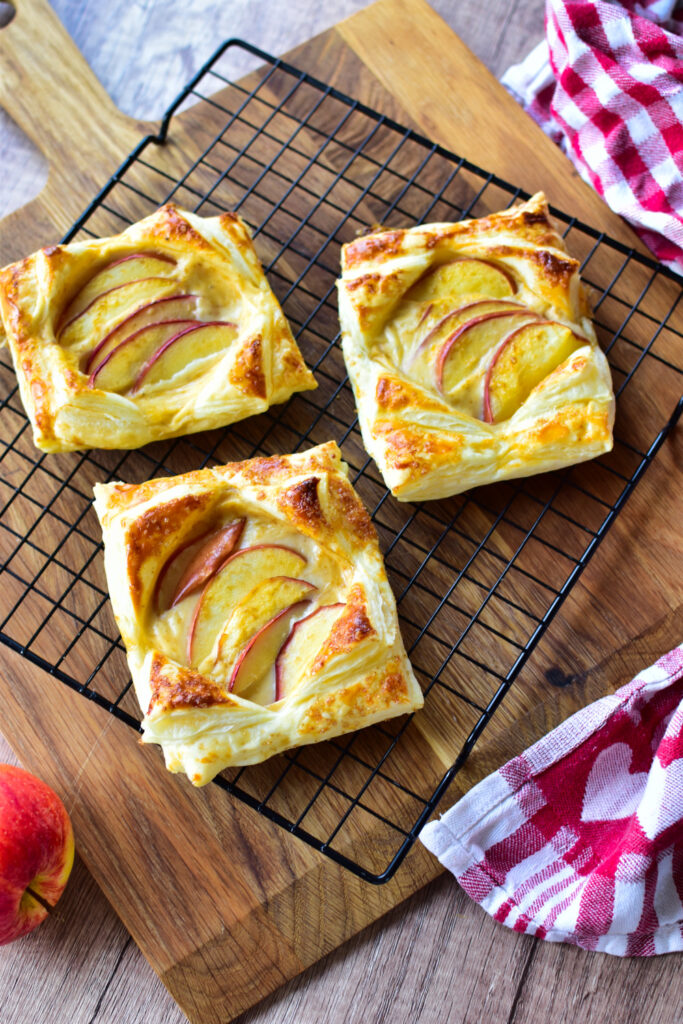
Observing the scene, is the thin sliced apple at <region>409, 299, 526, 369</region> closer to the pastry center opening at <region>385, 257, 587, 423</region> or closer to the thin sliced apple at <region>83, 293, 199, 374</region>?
the pastry center opening at <region>385, 257, 587, 423</region>

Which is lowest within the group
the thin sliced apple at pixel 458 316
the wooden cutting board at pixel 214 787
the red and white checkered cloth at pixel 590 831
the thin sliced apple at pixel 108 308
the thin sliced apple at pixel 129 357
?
the red and white checkered cloth at pixel 590 831

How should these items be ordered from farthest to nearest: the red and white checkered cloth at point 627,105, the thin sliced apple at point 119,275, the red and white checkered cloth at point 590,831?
the red and white checkered cloth at point 627,105
the thin sliced apple at point 119,275
the red and white checkered cloth at point 590,831

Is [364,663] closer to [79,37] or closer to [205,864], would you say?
[205,864]

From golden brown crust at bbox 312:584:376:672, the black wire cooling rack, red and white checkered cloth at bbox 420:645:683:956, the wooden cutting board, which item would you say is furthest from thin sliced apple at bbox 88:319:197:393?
red and white checkered cloth at bbox 420:645:683:956

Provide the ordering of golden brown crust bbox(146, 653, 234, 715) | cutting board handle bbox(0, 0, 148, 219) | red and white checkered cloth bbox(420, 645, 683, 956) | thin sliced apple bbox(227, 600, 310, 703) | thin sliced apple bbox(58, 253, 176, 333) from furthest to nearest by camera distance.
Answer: cutting board handle bbox(0, 0, 148, 219) → thin sliced apple bbox(58, 253, 176, 333) → red and white checkered cloth bbox(420, 645, 683, 956) → thin sliced apple bbox(227, 600, 310, 703) → golden brown crust bbox(146, 653, 234, 715)

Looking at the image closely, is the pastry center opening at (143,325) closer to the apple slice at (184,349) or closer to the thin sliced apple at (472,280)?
the apple slice at (184,349)

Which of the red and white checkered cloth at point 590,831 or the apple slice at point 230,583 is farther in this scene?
the red and white checkered cloth at point 590,831

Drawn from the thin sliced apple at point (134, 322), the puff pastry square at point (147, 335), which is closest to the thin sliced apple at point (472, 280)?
the puff pastry square at point (147, 335)

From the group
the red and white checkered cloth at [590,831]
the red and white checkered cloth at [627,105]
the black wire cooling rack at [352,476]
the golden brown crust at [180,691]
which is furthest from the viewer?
the red and white checkered cloth at [627,105]
